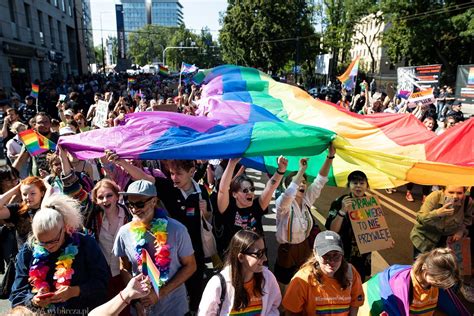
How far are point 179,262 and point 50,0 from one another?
3536cm

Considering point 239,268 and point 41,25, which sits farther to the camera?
point 41,25

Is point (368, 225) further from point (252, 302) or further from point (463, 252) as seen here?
point (252, 302)

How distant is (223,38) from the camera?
126ft

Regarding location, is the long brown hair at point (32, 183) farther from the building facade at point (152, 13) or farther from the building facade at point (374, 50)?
the building facade at point (152, 13)

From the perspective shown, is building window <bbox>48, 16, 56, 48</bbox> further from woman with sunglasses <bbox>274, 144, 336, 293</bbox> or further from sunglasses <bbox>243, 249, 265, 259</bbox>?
sunglasses <bbox>243, 249, 265, 259</bbox>

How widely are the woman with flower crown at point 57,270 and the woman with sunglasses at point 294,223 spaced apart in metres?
1.57

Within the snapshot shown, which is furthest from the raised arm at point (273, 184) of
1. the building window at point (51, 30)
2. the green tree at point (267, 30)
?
the building window at point (51, 30)

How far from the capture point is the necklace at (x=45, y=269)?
2.39 m

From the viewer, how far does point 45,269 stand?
2418mm

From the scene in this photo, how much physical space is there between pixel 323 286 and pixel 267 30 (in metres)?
33.3

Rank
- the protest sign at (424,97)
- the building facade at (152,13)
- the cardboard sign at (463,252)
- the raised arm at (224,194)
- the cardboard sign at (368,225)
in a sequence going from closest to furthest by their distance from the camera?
the raised arm at (224,194) → the cardboard sign at (368,225) → the cardboard sign at (463,252) → the protest sign at (424,97) → the building facade at (152,13)

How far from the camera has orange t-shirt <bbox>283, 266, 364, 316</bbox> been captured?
98.3 inches

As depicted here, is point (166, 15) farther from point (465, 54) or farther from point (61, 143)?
point (61, 143)

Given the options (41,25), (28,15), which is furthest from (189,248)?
(41,25)
